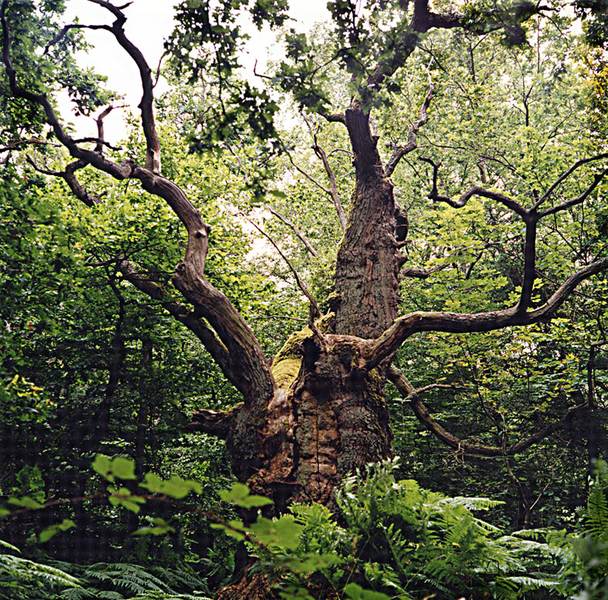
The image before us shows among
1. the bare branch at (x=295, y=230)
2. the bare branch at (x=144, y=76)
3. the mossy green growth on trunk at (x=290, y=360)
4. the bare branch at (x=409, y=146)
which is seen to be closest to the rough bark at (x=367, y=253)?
the mossy green growth on trunk at (x=290, y=360)

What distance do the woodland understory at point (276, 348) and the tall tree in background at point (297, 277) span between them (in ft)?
0.09

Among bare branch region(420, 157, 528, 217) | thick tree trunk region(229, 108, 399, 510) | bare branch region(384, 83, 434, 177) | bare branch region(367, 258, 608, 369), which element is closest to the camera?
thick tree trunk region(229, 108, 399, 510)

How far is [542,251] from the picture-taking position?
11.6 meters

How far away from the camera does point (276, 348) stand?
37.4ft

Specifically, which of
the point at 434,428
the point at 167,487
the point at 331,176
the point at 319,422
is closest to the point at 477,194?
the point at 434,428

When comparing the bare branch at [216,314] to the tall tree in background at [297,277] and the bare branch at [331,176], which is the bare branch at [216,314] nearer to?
the tall tree in background at [297,277]

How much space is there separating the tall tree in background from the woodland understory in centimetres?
3

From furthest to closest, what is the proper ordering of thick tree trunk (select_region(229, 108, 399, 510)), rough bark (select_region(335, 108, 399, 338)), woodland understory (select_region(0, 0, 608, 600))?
rough bark (select_region(335, 108, 399, 338)), thick tree trunk (select_region(229, 108, 399, 510)), woodland understory (select_region(0, 0, 608, 600))

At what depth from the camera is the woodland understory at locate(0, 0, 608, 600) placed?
3.11m

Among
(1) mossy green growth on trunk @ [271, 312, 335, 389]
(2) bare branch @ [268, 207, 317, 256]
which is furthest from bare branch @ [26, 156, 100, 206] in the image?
(1) mossy green growth on trunk @ [271, 312, 335, 389]

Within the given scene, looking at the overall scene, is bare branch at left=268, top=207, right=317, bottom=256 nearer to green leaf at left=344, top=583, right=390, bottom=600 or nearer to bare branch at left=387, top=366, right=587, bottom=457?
bare branch at left=387, top=366, right=587, bottom=457

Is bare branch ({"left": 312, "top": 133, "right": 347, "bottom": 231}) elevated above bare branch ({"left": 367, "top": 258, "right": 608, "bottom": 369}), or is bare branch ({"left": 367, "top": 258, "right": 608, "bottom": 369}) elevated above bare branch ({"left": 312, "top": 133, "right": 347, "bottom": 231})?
bare branch ({"left": 312, "top": 133, "right": 347, "bottom": 231})

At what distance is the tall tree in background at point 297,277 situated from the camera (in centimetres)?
374

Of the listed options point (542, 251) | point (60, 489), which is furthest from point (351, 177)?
point (60, 489)
